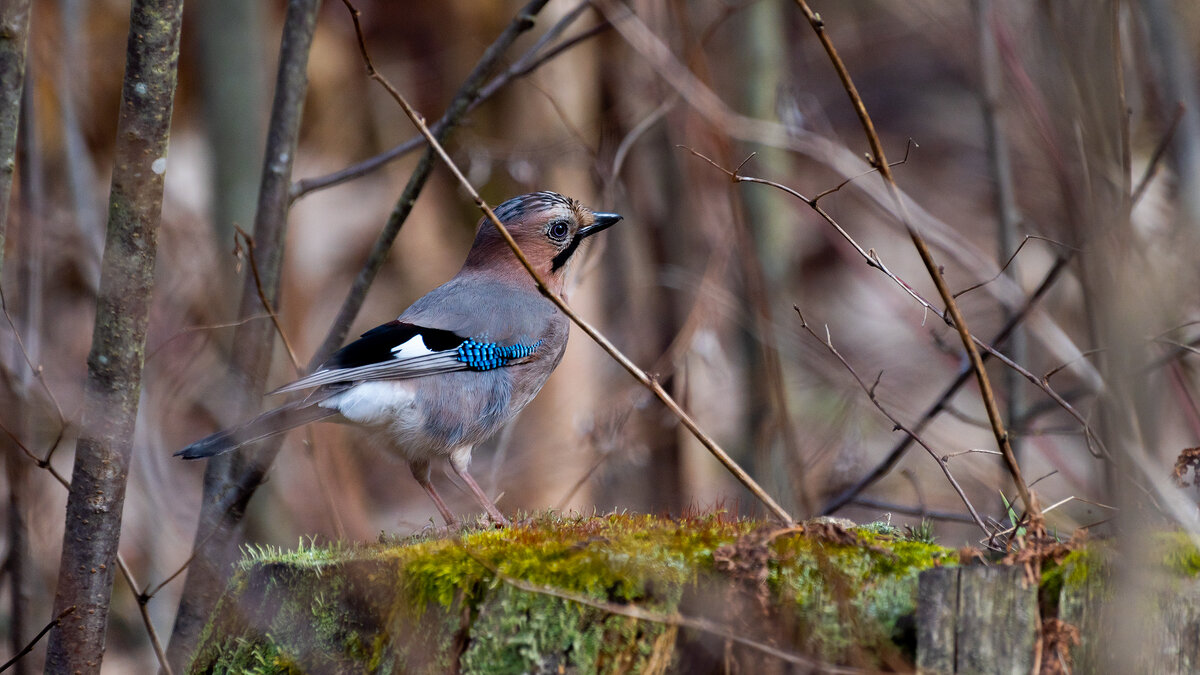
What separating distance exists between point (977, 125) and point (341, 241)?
24.2ft

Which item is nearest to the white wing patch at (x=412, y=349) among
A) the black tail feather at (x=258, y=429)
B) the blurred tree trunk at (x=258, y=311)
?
the black tail feather at (x=258, y=429)

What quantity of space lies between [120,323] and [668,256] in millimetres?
5093

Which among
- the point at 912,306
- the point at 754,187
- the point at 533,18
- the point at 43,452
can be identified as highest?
the point at 533,18

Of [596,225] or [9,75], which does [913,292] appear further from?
[9,75]

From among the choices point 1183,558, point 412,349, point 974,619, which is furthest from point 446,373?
point 1183,558

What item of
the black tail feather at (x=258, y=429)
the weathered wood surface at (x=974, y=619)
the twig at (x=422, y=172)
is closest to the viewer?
the weathered wood surface at (x=974, y=619)

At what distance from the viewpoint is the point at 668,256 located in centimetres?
778

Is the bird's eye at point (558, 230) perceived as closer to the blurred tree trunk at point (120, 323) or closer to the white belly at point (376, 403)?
the white belly at point (376, 403)

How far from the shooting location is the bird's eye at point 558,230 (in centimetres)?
505

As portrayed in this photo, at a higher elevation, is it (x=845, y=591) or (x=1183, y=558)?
(x=1183, y=558)

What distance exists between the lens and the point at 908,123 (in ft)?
43.1

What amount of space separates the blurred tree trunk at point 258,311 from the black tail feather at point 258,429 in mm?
178

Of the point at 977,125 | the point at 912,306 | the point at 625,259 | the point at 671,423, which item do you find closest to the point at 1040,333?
the point at 671,423

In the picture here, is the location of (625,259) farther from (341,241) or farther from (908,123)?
(908,123)
